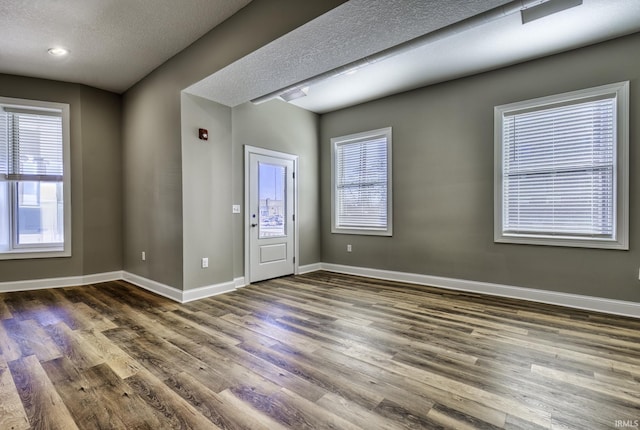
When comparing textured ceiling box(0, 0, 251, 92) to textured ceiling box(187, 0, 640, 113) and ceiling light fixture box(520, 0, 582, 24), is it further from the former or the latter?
ceiling light fixture box(520, 0, 582, 24)

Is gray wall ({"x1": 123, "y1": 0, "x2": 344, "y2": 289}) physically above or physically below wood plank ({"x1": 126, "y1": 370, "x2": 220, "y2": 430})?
above

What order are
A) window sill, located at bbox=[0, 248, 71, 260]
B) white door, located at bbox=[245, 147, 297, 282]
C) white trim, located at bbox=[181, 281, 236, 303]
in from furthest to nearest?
white door, located at bbox=[245, 147, 297, 282], window sill, located at bbox=[0, 248, 71, 260], white trim, located at bbox=[181, 281, 236, 303]

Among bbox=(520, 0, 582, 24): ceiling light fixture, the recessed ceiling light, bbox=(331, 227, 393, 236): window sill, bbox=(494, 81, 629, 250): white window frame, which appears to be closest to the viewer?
bbox=(520, 0, 582, 24): ceiling light fixture

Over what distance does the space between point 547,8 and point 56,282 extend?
666cm

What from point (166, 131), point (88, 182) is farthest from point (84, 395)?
point (88, 182)

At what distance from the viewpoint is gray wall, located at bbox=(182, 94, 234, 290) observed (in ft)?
13.0

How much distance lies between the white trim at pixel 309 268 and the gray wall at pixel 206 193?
4.84 ft

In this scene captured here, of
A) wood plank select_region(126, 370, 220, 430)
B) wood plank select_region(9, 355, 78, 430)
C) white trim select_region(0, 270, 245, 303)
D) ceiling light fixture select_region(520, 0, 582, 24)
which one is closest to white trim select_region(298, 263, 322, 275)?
white trim select_region(0, 270, 245, 303)

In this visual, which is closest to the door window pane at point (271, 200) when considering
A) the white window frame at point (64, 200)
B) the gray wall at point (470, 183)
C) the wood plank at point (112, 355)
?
the gray wall at point (470, 183)

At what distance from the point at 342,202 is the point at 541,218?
2.98 metres

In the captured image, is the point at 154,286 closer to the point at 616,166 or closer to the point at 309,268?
the point at 309,268

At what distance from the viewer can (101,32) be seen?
332cm

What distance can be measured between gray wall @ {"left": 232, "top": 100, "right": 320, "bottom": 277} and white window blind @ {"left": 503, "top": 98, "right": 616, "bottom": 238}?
122 inches

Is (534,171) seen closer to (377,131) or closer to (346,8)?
(377,131)
